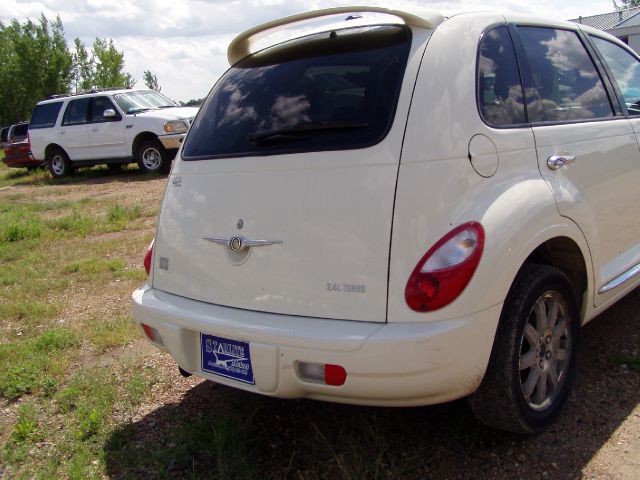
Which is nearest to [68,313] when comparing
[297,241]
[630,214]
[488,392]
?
[297,241]

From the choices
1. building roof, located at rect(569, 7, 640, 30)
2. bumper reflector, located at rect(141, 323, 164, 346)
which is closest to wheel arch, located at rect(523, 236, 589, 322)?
bumper reflector, located at rect(141, 323, 164, 346)

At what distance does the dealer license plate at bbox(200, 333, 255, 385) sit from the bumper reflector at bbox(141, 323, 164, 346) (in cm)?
30

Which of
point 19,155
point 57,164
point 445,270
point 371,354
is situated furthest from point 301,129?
point 19,155

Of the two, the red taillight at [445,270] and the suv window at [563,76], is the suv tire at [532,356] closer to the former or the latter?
the red taillight at [445,270]

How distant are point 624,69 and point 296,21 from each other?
216 centimetres

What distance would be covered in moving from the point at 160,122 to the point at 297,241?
38.0 feet

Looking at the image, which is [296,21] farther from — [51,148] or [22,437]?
[51,148]

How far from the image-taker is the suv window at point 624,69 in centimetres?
378

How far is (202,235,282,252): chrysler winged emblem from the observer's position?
2646 mm

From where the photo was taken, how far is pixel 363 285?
2406mm

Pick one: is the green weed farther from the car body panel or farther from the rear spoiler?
the car body panel

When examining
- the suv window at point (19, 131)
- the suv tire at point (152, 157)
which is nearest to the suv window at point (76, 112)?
the suv tire at point (152, 157)

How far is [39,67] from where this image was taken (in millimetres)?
41906

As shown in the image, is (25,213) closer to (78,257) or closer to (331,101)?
(78,257)
